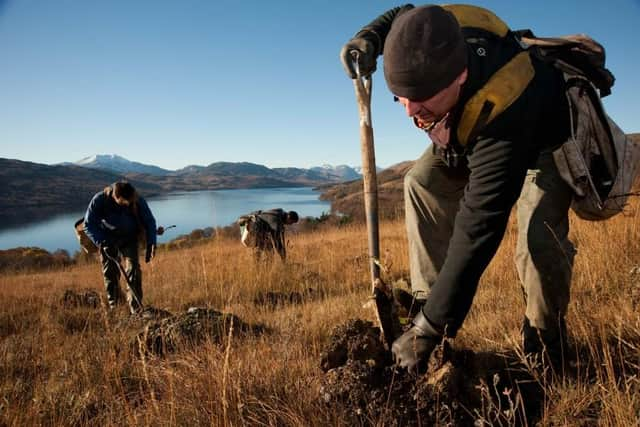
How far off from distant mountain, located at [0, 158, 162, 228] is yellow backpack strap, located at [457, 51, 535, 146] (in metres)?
83.7

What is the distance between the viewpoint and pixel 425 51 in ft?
4.18

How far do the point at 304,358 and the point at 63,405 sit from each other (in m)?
1.26

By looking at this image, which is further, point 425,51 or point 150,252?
point 150,252

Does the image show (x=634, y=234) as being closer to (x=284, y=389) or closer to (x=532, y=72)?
(x=532, y=72)

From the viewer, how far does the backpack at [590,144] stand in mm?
1650

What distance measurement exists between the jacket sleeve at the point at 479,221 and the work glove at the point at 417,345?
5 cm

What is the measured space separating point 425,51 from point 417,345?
110 cm

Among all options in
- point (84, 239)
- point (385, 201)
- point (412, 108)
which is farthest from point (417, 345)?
point (385, 201)

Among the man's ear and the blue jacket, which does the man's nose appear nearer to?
the man's ear

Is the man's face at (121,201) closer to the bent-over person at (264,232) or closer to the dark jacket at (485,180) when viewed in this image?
the bent-over person at (264,232)

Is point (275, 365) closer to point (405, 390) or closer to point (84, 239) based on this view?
point (405, 390)

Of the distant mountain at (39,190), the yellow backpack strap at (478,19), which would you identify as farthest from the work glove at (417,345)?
the distant mountain at (39,190)

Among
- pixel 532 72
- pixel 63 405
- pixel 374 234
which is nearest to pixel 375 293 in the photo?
pixel 374 234

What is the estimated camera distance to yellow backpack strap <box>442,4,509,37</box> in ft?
5.24
